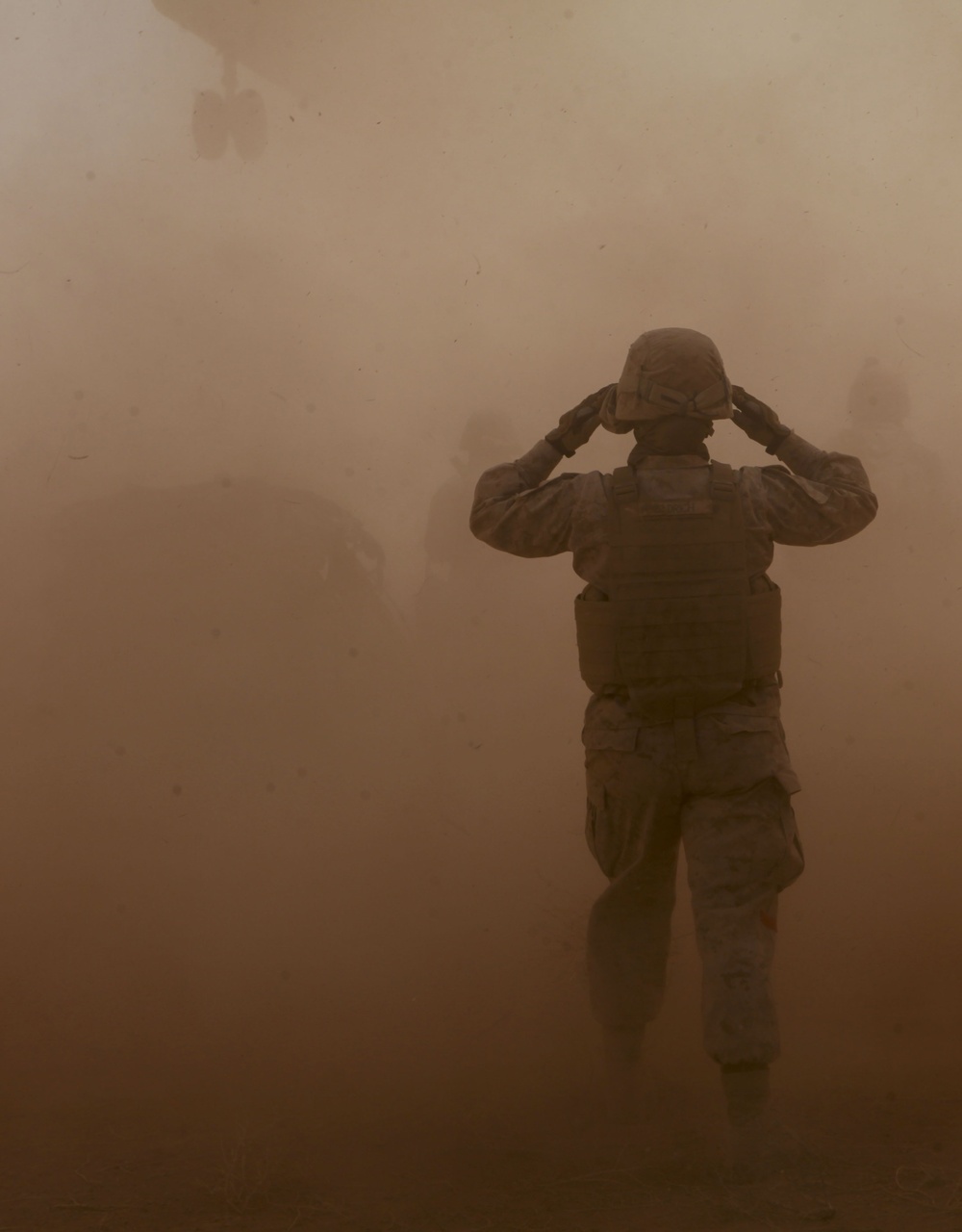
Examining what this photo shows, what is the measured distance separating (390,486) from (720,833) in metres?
1.08

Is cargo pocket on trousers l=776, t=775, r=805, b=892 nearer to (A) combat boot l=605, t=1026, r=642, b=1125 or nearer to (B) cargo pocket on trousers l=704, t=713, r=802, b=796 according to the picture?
(B) cargo pocket on trousers l=704, t=713, r=802, b=796

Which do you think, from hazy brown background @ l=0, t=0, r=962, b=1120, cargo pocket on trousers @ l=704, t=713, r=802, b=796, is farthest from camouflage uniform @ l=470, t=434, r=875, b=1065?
hazy brown background @ l=0, t=0, r=962, b=1120

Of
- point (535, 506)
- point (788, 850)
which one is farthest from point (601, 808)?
point (535, 506)

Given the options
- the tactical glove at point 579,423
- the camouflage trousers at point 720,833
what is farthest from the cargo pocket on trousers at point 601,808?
the tactical glove at point 579,423

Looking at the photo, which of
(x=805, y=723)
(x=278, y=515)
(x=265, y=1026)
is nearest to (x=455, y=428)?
(x=278, y=515)

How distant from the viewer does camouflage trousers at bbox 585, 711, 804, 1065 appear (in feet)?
6.86

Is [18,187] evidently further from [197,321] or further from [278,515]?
[278,515]

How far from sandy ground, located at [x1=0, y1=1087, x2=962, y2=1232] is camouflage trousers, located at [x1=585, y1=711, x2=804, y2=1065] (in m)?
0.28

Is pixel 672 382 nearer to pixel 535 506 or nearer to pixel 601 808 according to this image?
pixel 535 506

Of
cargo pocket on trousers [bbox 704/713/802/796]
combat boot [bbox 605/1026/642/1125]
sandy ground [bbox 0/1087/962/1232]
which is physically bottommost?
sandy ground [bbox 0/1087/962/1232]

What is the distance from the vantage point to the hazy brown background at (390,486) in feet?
8.95

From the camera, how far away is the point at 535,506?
2.21 m

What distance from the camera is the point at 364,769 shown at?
2.83 metres

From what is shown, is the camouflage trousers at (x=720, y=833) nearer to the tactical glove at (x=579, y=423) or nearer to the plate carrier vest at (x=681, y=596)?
the plate carrier vest at (x=681, y=596)
